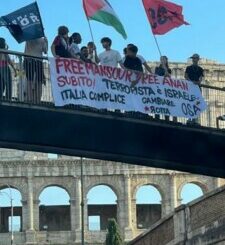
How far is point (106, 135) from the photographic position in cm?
2580

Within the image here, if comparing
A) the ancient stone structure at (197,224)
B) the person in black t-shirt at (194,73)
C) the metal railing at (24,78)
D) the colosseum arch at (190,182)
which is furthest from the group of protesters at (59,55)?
the colosseum arch at (190,182)

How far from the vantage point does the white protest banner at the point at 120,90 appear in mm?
24859

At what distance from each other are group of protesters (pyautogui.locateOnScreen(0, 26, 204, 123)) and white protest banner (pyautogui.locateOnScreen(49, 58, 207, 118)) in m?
0.22

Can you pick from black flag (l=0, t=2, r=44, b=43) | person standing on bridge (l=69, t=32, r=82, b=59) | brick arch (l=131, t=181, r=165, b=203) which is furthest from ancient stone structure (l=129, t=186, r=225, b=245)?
brick arch (l=131, t=181, r=165, b=203)

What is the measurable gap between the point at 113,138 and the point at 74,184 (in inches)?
3010

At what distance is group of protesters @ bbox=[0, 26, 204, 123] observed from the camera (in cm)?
2406

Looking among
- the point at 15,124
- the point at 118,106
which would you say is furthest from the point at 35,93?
the point at 118,106

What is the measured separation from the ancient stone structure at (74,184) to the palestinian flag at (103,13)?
73.4 meters

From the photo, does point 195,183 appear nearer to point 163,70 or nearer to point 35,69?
point 163,70

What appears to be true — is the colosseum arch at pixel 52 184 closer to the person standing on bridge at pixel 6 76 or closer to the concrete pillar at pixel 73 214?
the concrete pillar at pixel 73 214

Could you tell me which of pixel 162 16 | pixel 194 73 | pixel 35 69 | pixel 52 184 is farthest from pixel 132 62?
pixel 52 184

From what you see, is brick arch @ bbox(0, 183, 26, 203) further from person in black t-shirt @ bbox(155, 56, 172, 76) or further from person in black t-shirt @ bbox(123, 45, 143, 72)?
person in black t-shirt @ bbox(123, 45, 143, 72)

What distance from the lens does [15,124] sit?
80.0 feet

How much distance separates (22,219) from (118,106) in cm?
7712
